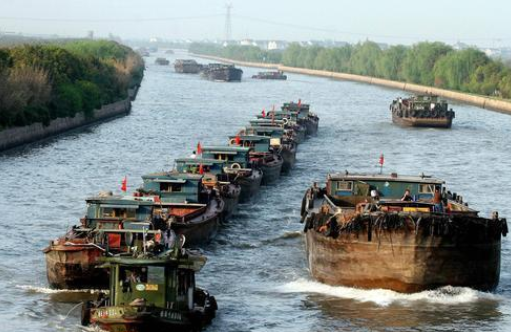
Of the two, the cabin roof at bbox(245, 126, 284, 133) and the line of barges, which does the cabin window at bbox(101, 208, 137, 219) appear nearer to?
the line of barges

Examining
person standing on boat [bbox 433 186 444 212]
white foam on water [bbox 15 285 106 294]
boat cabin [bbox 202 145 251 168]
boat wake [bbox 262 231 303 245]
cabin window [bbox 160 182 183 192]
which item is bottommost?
boat wake [bbox 262 231 303 245]

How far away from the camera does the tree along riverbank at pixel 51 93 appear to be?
315 ft

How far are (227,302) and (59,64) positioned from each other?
87.1 meters

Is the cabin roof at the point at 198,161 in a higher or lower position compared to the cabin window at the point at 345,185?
lower

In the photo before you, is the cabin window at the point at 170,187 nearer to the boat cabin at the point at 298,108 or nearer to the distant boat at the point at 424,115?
the boat cabin at the point at 298,108

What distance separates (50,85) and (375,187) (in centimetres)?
6518

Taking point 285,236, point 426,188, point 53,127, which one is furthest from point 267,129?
point 426,188

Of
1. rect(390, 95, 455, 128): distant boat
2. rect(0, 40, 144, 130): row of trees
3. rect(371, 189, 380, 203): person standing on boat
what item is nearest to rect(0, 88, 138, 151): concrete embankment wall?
rect(0, 40, 144, 130): row of trees

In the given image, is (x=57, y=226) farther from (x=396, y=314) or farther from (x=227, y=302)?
(x=396, y=314)

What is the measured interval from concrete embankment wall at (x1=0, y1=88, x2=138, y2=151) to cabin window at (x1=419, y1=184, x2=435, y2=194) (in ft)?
152

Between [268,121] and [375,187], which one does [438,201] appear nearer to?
[375,187]

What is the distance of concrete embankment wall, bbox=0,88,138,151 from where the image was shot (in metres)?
92.8

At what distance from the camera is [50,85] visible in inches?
4409

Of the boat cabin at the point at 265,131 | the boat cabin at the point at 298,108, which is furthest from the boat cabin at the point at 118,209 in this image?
the boat cabin at the point at 298,108
